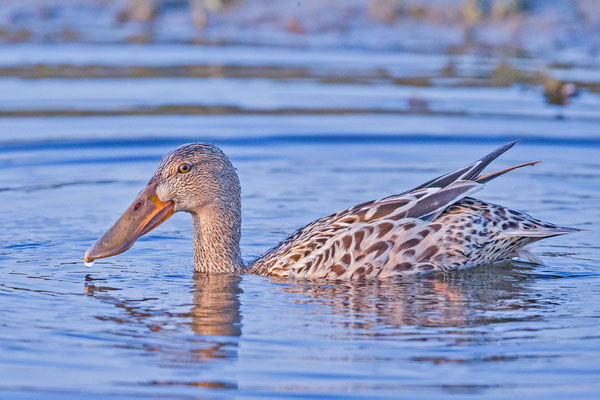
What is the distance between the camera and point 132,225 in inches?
313

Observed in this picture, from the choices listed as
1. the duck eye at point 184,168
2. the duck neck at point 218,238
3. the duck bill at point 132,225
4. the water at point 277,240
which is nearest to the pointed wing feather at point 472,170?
the water at point 277,240

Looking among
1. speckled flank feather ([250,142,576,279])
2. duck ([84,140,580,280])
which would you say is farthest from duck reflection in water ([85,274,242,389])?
speckled flank feather ([250,142,576,279])

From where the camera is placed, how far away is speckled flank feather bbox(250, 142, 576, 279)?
309 inches

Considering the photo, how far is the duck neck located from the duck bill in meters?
0.37

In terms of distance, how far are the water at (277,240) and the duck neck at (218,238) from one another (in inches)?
8.9

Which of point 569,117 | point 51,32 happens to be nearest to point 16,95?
point 51,32

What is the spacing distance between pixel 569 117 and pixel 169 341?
7511mm

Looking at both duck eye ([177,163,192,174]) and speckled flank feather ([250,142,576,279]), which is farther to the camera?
duck eye ([177,163,192,174])

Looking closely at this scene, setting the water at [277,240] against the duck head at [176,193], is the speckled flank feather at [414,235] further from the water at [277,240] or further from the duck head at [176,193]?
the duck head at [176,193]

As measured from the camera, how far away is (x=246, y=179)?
430 inches

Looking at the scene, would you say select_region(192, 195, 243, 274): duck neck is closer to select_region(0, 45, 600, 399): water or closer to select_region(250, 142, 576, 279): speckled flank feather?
select_region(0, 45, 600, 399): water

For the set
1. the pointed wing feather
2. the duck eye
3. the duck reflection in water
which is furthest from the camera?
the duck eye

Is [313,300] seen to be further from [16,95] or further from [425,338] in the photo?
[16,95]

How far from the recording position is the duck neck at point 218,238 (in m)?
8.27
